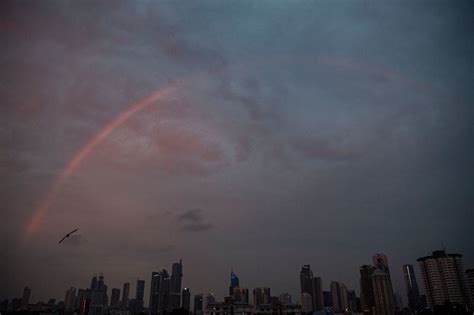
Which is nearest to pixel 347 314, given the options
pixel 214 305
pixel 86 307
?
pixel 214 305

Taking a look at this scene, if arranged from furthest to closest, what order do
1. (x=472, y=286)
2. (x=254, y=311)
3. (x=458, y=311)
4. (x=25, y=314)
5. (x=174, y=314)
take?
(x=472, y=286) → (x=25, y=314) → (x=458, y=311) → (x=254, y=311) → (x=174, y=314)

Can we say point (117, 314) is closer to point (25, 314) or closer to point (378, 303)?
point (25, 314)

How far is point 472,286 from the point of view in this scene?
17650 centimetres

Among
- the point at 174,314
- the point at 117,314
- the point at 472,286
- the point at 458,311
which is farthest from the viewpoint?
the point at 117,314

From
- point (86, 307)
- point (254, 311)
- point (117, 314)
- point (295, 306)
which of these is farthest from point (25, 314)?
point (86, 307)

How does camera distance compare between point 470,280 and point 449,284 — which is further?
A: point 449,284

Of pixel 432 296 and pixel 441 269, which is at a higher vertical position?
pixel 441 269

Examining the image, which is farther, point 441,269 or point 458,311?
point 441,269

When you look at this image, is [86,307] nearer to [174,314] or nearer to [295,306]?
[174,314]

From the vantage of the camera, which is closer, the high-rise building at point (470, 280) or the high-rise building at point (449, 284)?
the high-rise building at point (470, 280)

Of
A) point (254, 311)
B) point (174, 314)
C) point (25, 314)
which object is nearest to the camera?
point (174, 314)

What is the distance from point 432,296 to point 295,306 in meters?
130

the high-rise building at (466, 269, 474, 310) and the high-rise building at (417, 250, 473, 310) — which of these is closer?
the high-rise building at (466, 269, 474, 310)

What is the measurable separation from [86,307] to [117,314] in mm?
174346
